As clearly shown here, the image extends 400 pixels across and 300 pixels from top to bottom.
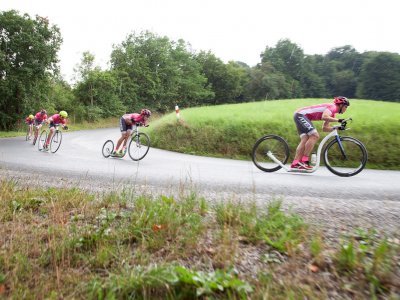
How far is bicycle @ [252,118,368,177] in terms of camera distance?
277 inches

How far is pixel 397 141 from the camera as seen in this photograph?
9.60 meters

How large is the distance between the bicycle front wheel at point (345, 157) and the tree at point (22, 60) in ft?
90.5

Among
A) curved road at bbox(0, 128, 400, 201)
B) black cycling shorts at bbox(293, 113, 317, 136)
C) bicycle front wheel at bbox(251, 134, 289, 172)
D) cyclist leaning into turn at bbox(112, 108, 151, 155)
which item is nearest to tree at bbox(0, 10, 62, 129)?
cyclist leaning into turn at bbox(112, 108, 151, 155)

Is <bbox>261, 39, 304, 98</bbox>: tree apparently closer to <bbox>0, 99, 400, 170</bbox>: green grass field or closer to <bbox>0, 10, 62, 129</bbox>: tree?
<bbox>0, 10, 62, 129</bbox>: tree

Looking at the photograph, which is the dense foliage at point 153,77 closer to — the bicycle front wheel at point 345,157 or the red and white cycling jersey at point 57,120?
the red and white cycling jersey at point 57,120

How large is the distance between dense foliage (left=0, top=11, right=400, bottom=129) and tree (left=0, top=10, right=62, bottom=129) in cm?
8

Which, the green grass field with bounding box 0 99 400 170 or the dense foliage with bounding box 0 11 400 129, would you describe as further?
the dense foliage with bounding box 0 11 400 129

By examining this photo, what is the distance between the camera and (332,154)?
7.34 m

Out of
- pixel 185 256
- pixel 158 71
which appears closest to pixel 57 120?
pixel 185 256

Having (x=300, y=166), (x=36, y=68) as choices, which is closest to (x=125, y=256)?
(x=300, y=166)

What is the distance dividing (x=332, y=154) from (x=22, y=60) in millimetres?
29294

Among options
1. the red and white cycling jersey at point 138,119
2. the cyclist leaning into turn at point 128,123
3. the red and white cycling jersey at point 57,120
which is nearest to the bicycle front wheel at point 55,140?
the red and white cycling jersey at point 57,120

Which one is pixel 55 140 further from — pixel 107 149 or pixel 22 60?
pixel 22 60

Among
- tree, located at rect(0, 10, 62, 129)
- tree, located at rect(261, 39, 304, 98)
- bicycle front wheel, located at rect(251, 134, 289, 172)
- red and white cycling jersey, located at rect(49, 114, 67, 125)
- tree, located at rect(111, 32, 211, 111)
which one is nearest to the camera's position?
bicycle front wheel, located at rect(251, 134, 289, 172)
